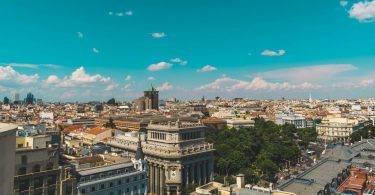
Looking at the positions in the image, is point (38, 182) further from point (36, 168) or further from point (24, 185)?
point (24, 185)

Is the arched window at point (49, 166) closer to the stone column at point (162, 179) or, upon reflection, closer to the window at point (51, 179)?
the window at point (51, 179)

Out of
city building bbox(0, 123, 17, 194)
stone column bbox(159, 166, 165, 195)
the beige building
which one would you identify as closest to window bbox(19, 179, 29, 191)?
stone column bbox(159, 166, 165, 195)

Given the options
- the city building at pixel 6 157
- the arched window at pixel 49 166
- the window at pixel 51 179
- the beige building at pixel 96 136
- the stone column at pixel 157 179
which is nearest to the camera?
the city building at pixel 6 157

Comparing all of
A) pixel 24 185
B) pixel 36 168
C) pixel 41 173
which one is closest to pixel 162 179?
pixel 41 173

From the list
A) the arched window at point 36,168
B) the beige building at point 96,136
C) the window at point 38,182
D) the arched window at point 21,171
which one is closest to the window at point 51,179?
the window at point 38,182

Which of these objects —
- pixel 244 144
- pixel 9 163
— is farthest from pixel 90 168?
pixel 244 144

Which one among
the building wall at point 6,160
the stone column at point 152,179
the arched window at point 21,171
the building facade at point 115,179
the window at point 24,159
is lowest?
the stone column at point 152,179
